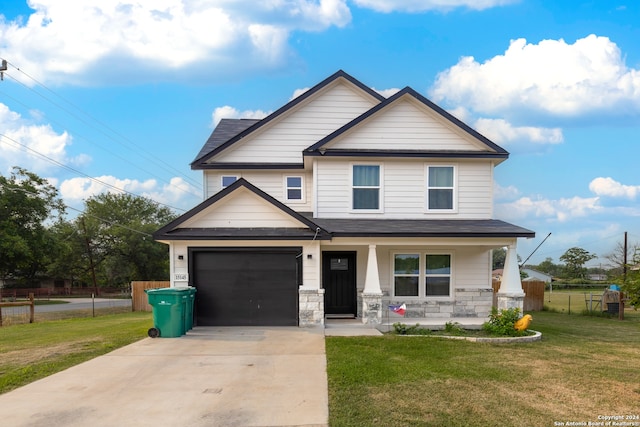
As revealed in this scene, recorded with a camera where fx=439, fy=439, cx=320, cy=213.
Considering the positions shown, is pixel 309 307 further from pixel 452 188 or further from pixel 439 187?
pixel 452 188

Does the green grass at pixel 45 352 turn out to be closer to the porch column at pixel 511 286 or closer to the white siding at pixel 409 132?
the white siding at pixel 409 132

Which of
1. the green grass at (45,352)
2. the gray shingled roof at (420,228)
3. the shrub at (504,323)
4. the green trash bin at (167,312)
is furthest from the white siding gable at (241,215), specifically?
the shrub at (504,323)

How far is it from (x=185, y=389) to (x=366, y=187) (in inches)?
345

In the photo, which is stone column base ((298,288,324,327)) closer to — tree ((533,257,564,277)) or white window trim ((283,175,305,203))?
white window trim ((283,175,305,203))

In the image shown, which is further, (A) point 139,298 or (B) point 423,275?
(A) point 139,298

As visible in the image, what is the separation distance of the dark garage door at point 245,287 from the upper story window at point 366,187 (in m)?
2.93

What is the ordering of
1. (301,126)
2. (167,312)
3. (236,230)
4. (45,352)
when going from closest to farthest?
1. (45,352)
2. (167,312)
3. (236,230)
4. (301,126)

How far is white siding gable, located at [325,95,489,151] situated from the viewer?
45.5ft

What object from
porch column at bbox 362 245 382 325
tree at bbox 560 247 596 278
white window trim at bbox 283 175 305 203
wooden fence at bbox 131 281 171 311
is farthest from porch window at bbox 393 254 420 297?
tree at bbox 560 247 596 278

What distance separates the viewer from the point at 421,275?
539 inches

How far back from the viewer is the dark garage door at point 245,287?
12141 millimetres

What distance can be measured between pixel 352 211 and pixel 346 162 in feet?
5.09

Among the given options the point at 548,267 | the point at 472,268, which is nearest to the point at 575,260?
the point at 548,267

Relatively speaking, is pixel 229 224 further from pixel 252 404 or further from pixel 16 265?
pixel 16 265
